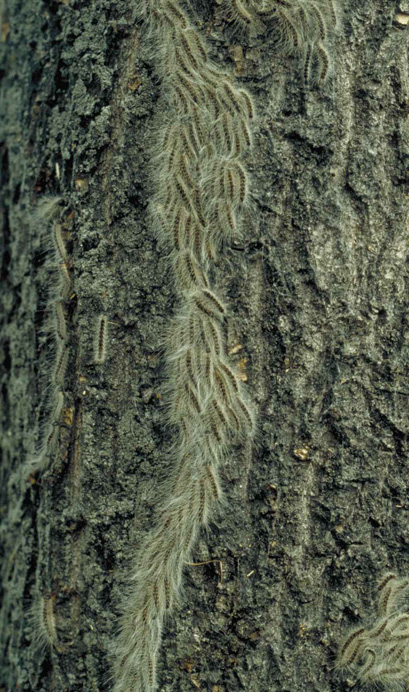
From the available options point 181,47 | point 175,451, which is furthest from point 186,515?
point 181,47

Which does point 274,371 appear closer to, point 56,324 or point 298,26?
point 56,324

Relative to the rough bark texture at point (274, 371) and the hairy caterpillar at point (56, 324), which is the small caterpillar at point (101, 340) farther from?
the hairy caterpillar at point (56, 324)

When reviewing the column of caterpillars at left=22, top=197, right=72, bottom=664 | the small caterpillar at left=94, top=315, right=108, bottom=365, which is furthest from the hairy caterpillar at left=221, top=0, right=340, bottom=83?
the small caterpillar at left=94, top=315, right=108, bottom=365

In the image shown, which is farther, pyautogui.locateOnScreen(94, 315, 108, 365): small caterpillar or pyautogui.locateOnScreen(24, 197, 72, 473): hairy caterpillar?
pyautogui.locateOnScreen(24, 197, 72, 473): hairy caterpillar

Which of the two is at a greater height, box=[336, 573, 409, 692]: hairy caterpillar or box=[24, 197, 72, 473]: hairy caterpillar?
box=[24, 197, 72, 473]: hairy caterpillar

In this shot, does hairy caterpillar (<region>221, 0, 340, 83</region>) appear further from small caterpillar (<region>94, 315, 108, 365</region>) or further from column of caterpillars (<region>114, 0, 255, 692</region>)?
small caterpillar (<region>94, 315, 108, 365</region>)

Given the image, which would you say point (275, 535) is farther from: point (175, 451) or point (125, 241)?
point (125, 241)

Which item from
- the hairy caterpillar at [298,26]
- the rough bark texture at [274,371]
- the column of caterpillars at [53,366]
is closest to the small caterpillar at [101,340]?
the rough bark texture at [274,371]
